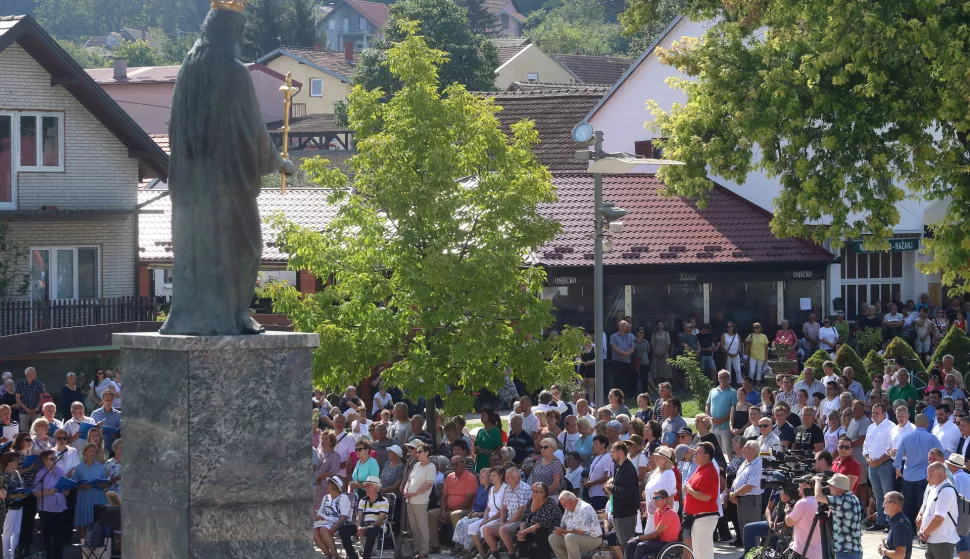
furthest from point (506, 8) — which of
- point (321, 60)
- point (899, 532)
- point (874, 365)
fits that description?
point (899, 532)

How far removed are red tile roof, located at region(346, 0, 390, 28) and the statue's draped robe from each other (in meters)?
123

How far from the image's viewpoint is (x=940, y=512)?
51.3 feet

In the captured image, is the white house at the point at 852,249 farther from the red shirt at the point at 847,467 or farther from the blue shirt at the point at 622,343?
the red shirt at the point at 847,467

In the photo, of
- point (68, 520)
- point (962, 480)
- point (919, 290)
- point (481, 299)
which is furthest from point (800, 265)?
point (68, 520)

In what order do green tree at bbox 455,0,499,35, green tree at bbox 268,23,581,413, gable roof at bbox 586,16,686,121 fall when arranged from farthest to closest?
green tree at bbox 455,0,499,35, gable roof at bbox 586,16,686,121, green tree at bbox 268,23,581,413

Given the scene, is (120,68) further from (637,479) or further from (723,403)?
(637,479)

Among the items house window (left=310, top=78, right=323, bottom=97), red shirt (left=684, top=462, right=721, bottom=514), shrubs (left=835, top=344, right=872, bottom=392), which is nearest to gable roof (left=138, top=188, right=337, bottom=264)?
shrubs (left=835, top=344, right=872, bottom=392)

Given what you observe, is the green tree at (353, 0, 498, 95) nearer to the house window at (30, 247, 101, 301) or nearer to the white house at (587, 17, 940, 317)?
the white house at (587, 17, 940, 317)

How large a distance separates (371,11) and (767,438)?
120 metres

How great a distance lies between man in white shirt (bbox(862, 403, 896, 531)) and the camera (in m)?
19.0

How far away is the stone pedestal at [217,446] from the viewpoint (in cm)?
952

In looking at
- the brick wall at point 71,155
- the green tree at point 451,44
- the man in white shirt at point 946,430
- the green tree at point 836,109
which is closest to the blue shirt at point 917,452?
the man in white shirt at point 946,430

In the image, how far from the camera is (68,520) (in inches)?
720

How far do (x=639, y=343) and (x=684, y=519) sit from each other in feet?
47.0
